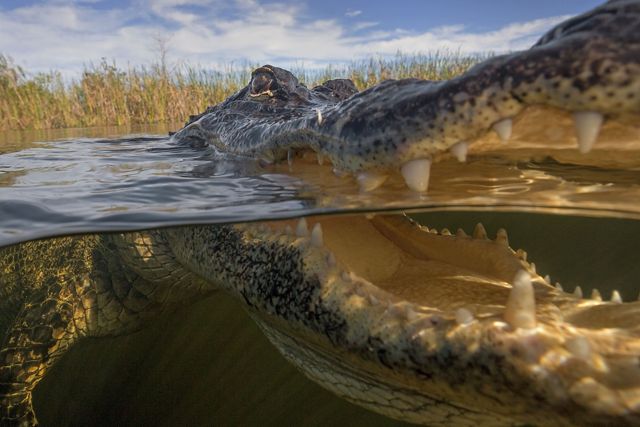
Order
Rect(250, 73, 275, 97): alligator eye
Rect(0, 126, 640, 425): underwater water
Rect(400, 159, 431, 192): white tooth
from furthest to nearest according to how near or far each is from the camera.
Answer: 1. Rect(250, 73, 275, 97): alligator eye
2. Rect(0, 126, 640, 425): underwater water
3. Rect(400, 159, 431, 192): white tooth

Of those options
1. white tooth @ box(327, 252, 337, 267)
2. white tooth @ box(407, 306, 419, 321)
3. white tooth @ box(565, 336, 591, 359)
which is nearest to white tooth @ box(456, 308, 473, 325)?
white tooth @ box(407, 306, 419, 321)

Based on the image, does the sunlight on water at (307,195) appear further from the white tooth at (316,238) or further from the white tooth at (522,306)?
the white tooth at (522,306)

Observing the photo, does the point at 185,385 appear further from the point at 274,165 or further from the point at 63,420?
the point at 274,165

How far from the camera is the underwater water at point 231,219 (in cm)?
221

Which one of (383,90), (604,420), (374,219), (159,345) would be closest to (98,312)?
(159,345)

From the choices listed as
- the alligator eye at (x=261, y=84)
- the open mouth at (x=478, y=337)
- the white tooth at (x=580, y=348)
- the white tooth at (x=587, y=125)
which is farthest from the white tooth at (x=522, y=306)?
the alligator eye at (x=261, y=84)

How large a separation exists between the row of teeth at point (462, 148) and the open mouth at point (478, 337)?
318 millimetres

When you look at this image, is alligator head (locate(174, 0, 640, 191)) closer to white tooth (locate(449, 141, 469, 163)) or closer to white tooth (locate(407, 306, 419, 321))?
white tooth (locate(449, 141, 469, 163))

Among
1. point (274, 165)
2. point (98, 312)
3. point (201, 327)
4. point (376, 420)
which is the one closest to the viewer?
point (274, 165)

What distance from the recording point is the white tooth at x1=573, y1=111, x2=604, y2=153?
124 centimetres

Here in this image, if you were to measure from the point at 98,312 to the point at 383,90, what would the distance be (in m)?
2.32

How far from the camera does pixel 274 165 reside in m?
2.78

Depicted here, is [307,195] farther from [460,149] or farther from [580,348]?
[580,348]

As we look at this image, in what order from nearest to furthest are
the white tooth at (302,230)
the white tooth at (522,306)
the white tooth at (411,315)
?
1. the white tooth at (522,306)
2. the white tooth at (411,315)
3. the white tooth at (302,230)
